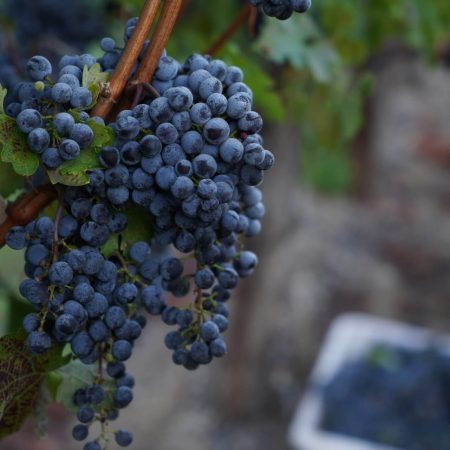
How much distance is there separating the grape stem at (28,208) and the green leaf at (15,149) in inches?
1.1

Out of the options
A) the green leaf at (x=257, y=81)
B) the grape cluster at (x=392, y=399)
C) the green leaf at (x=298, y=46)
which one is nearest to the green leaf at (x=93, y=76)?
the green leaf at (x=257, y=81)

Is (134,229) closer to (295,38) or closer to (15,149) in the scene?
(15,149)

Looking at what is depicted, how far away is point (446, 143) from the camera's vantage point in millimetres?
5883

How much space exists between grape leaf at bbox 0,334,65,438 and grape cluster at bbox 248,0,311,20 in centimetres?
31

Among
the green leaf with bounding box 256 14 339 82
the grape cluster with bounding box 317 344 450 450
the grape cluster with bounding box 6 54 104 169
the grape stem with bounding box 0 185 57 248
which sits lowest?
the grape cluster with bounding box 317 344 450 450

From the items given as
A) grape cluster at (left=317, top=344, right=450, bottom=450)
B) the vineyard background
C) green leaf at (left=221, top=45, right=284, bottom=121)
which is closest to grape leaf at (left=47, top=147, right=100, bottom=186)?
the vineyard background

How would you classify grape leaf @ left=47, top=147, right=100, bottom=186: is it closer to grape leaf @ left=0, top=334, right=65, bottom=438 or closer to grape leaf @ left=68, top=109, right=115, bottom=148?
grape leaf @ left=68, top=109, right=115, bottom=148

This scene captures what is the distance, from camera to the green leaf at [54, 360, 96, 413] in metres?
0.63

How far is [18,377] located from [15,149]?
0.58 ft

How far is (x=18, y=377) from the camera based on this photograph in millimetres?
559

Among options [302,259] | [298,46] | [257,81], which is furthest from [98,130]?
[302,259]

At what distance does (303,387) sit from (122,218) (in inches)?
101

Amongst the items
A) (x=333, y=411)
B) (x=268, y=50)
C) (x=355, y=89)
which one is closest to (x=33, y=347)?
(x=268, y=50)

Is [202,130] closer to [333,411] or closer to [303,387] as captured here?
[333,411]
